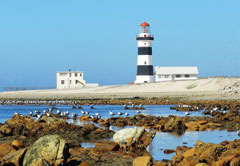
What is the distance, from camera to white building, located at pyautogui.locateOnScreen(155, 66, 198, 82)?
240 ft

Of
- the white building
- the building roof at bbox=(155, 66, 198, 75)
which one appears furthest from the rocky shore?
the building roof at bbox=(155, 66, 198, 75)

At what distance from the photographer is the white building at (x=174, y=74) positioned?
240 ft

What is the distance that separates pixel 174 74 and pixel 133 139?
5869cm

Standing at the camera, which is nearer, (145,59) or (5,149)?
(5,149)

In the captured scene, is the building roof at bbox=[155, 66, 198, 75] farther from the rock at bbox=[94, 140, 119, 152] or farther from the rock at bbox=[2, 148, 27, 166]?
the rock at bbox=[2, 148, 27, 166]

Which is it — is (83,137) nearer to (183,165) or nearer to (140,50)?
(183,165)

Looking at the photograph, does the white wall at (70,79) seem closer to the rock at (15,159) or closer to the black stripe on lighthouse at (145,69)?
the black stripe on lighthouse at (145,69)

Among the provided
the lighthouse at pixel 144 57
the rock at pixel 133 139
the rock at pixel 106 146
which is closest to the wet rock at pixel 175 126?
the rock at pixel 133 139

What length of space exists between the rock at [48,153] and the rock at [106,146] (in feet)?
10.2

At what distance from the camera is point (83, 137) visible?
59.8 feet

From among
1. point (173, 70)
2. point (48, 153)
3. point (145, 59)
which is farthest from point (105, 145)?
point (173, 70)

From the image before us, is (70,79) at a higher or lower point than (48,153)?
higher

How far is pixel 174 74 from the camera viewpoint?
7306cm

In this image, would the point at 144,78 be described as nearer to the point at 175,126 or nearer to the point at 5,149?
the point at 175,126
